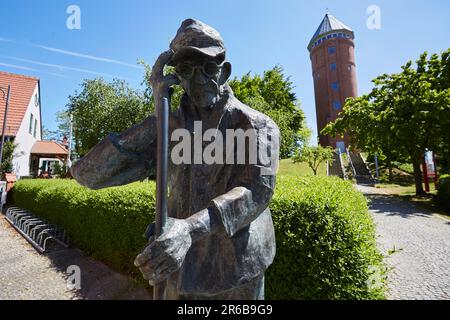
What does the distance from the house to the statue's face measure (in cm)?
2520

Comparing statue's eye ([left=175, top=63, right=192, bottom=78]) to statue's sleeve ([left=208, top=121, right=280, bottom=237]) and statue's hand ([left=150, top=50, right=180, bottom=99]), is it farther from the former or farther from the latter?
statue's sleeve ([left=208, top=121, right=280, bottom=237])

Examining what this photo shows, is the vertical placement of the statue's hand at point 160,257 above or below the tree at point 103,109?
below

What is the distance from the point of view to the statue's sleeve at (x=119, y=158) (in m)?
1.64

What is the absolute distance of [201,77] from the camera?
1.53m

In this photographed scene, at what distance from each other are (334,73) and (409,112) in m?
26.1

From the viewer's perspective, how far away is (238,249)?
60.9 inches

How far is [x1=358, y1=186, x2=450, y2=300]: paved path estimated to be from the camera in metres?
5.34

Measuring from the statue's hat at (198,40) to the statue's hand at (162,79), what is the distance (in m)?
0.05

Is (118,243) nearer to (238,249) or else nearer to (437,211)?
(238,249)

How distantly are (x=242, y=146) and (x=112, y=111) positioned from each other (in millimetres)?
22102

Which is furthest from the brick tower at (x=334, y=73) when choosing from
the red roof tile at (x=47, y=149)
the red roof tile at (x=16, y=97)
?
the red roof tile at (x=16, y=97)

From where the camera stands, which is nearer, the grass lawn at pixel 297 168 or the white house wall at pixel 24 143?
the white house wall at pixel 24 143

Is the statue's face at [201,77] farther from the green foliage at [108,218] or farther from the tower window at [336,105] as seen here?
the tower window at [336,105]
